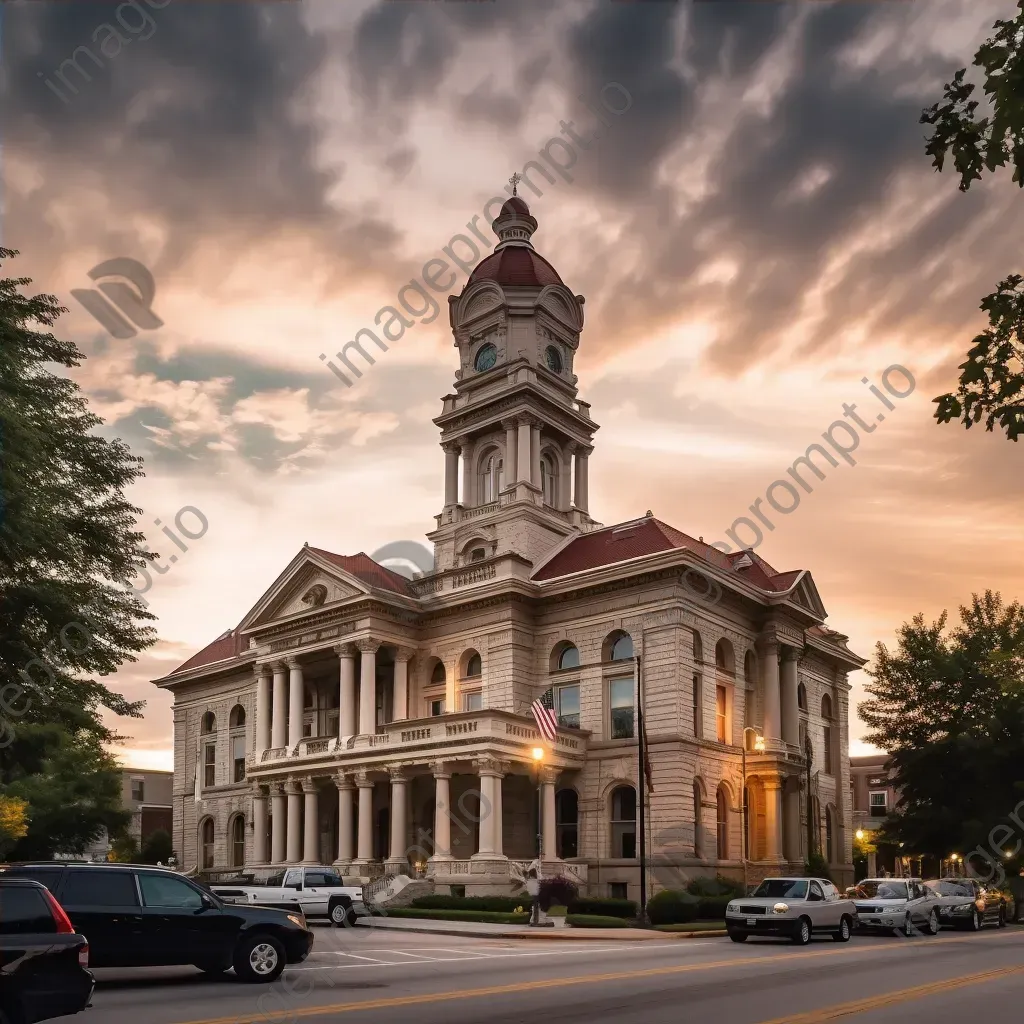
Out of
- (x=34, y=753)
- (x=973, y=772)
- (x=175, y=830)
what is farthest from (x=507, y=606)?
(x=175, y=830)

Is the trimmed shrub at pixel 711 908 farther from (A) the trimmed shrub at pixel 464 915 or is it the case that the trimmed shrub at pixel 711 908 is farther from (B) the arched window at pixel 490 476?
(B) the arched window at pixel 490 476

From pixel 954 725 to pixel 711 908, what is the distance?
19001mm

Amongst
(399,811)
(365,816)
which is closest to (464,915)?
(399,811)

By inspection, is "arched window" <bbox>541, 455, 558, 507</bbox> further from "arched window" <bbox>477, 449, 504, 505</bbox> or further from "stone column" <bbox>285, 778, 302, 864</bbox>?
"stone column" <bbox>285, 778, 302, 864</bbox>

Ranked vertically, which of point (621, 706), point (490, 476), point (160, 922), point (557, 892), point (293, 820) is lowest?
point (557, 892)

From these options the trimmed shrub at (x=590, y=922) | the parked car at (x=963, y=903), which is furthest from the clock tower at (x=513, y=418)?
the parked car at (x=963, y=903)

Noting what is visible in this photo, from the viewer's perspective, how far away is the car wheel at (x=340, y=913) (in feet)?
117

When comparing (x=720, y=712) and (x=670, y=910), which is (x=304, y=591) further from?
(x=670, y=910)

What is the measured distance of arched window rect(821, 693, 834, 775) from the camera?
6138 cm

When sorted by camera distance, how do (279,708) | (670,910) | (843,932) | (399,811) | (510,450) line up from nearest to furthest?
1. (843,932)
2. (670,910)
3. (399,811)
4. (279,708)
5. (510,450)

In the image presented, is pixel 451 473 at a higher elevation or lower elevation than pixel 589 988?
higher

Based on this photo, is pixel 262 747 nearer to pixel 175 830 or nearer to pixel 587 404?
pixel 175 830

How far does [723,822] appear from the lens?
48562 millimetres

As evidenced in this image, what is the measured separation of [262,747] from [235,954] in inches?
1605
